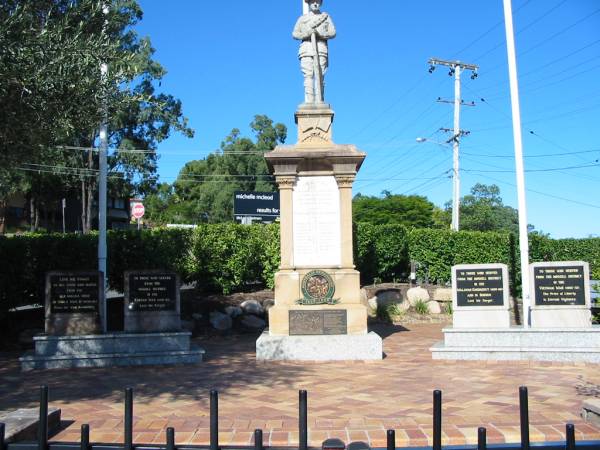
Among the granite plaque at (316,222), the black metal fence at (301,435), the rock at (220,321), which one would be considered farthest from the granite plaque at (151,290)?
the black metal fence at (301,435)

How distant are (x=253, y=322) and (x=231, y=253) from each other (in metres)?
2.43

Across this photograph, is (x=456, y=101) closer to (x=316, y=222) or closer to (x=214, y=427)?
(x=316, y=222)

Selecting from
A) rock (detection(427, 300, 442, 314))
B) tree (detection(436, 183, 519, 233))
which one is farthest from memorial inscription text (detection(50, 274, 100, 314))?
tree (detection(436, 183, 519, 233))

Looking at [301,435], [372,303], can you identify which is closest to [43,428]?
[301,435]

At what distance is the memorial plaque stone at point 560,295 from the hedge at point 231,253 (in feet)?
11.6

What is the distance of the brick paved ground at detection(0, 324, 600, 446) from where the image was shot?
5.27 meters

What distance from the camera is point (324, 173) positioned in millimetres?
10016

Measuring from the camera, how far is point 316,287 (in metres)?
9.73

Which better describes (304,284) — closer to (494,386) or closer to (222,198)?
(494,386)

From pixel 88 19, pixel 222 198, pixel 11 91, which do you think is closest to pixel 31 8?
pixel 88 19

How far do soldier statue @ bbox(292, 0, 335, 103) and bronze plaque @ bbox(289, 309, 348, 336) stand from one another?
158 inches

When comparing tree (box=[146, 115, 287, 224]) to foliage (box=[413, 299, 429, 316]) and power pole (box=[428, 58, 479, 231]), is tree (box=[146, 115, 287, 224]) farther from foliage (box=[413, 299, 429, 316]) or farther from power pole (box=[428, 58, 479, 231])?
foliage (box=[413, 299, 429, 316])

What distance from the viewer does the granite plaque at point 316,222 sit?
9.91 m

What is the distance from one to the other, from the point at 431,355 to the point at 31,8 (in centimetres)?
811
